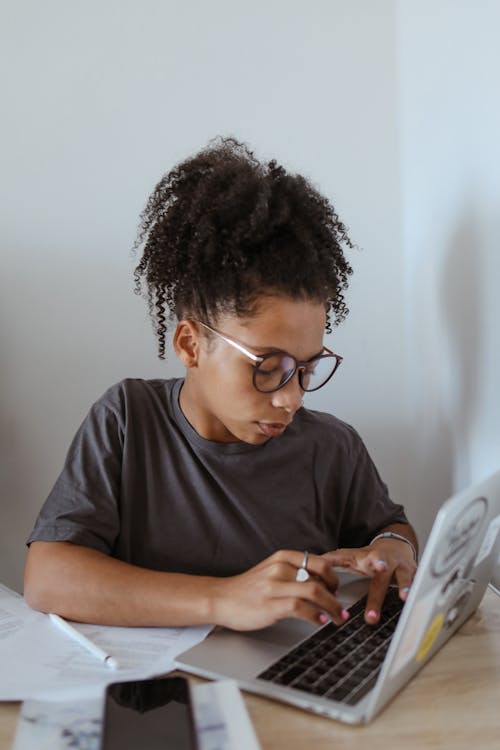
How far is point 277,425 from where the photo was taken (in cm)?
102

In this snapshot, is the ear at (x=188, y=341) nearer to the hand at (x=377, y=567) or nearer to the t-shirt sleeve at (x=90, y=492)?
the t-shirt sleeve at (x=90, y=492)

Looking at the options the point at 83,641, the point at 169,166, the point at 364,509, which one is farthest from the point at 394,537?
the point at 169,166

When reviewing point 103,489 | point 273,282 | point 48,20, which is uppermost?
point 48,20

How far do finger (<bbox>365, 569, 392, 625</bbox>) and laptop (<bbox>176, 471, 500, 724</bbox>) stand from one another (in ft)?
0.04

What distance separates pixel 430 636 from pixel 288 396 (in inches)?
13.9

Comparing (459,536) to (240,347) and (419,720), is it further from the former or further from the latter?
(240,347)

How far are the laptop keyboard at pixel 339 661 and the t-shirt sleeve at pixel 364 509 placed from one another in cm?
30

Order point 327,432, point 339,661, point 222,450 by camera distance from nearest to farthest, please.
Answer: point 339,661 → point 222,450 → point 327,432

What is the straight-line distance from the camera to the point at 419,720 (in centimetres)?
67

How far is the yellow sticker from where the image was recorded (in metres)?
0.72

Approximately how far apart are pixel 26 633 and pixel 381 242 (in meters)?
0.96

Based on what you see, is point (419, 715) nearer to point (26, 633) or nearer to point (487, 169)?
point (26, 633)

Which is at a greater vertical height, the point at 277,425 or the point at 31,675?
the point at 277,425

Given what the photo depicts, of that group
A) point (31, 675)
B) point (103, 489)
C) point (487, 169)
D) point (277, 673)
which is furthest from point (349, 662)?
point (487, 169)
